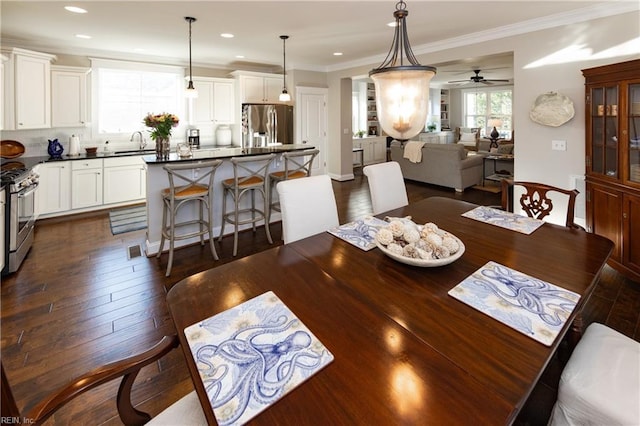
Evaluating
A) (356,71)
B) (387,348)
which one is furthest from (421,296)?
(356,71)

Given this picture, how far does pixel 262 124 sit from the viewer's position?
261 inches

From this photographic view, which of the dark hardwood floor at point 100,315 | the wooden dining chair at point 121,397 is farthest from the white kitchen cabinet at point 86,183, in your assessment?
the wooden dining chair at point 121,397

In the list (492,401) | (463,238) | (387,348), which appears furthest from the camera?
(463,238)

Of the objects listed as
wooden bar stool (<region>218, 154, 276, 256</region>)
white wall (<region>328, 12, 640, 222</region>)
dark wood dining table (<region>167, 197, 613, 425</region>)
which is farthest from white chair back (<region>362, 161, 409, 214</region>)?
white wall (<region>328, 12, 640, 222</region>)

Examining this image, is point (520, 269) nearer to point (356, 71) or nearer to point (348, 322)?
point (348, 322)

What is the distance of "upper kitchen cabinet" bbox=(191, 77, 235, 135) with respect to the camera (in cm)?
625

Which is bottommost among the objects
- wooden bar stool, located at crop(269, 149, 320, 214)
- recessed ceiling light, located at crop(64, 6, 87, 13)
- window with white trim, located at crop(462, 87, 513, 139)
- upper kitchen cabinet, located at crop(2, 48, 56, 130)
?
wooden bar stool, located at crop(269, 149, 320, 214)

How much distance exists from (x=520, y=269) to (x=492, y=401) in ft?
2.83

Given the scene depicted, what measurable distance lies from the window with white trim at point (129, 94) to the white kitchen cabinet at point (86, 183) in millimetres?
811

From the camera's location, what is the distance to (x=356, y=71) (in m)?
6.65

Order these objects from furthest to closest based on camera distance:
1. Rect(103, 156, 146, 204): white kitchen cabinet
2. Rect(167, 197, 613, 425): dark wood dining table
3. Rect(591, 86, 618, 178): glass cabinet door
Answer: Rect(103, 156, 146, 204): white kitchen cabinet
Rect(591, 86, 618, 178): glass cabinet door
Rect(167, 197, 613, 425): dark wood dining table

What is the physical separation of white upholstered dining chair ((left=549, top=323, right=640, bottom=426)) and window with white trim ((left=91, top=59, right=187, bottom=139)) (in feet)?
20.0

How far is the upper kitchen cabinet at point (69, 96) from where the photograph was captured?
500 cm

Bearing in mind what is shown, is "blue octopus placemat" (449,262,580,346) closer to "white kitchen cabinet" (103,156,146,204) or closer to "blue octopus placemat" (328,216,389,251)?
"blue octopus placemat" (328,216,389,251)
